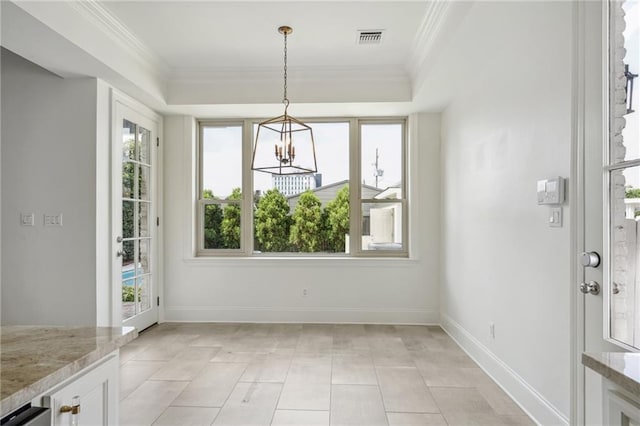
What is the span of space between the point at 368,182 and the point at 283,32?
2.11m

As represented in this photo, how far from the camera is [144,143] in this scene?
4293mm

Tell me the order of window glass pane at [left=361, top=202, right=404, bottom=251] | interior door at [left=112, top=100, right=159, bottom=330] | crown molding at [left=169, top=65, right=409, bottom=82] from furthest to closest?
window glass pane at [left=361, top=202, right=404, bottom=251], crown molding at [left=169, top=65, right=409, bottom=82], interior door at [left=112, top=100, right=159, bottom=330]

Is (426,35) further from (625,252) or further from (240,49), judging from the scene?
(625,252)

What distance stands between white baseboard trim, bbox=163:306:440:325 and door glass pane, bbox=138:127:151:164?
176 cm

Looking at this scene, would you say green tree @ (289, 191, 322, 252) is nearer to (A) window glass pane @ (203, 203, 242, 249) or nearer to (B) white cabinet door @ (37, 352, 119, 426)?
(A) window glass pane @ (203, 203, 242, 249)

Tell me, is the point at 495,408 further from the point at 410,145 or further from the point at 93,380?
the point at 410,145

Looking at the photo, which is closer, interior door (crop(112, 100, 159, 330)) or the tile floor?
the tile floor

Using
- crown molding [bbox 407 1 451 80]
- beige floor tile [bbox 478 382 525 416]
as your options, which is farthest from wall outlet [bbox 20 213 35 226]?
beige floor tile [bbox 478 382 525 416]

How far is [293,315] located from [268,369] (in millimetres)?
1469

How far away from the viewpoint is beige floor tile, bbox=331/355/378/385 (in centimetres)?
290

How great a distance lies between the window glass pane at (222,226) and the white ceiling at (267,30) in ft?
5.45

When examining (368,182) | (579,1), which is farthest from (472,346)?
(579,1)

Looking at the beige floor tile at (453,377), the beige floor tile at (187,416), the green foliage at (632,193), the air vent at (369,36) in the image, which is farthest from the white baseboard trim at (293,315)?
the green foliage at (632,193)

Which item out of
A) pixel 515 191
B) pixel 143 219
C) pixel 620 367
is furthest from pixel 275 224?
pixel 620 367
